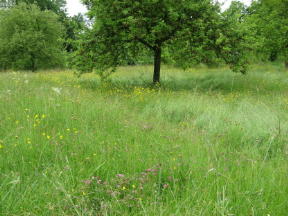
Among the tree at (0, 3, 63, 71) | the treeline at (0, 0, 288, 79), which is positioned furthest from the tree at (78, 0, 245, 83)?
the tree at (0, 3, 63, 71)

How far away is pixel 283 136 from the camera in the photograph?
405 cm

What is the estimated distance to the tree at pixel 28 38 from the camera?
73.7ft

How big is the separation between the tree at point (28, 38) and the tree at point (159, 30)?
14420mm

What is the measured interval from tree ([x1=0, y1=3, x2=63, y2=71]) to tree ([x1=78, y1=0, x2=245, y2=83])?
14.4 meters

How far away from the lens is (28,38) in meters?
22.2

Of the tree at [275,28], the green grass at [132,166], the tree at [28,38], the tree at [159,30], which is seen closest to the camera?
the green grass at [132,166]

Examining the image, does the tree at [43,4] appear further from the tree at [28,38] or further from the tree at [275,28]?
the tree at [275,28]

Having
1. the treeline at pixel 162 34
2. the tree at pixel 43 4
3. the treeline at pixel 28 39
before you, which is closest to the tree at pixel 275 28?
the treeline at pixel 162 34

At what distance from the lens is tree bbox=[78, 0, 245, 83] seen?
9312 mm

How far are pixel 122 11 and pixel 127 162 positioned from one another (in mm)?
7549

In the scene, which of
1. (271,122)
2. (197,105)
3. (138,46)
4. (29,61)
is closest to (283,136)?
(271,122)

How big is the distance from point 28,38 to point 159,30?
1811 centimetres

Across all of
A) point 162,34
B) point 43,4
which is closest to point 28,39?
point 162,34

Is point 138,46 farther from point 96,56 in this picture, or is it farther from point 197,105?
point 197,105
